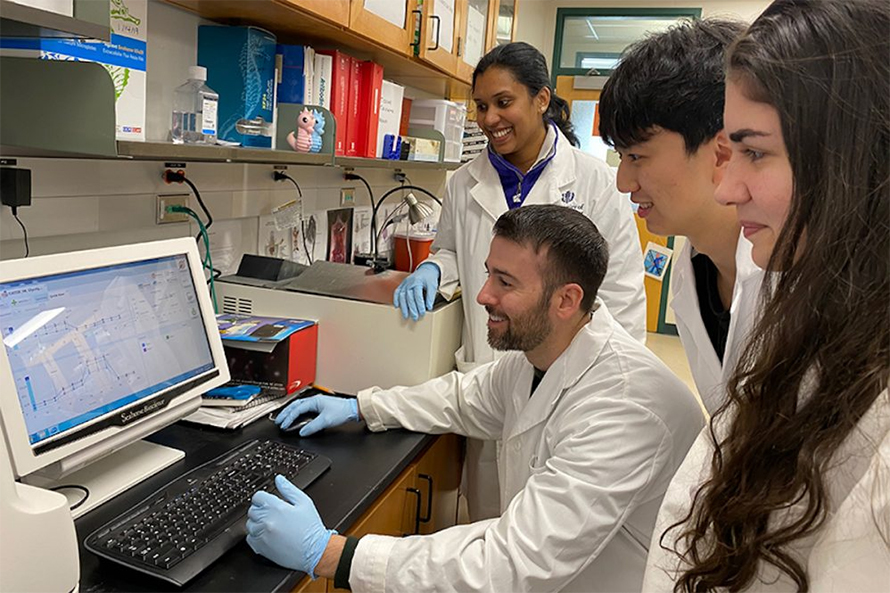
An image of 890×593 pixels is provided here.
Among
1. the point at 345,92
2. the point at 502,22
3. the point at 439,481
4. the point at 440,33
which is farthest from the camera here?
the point at 502,22

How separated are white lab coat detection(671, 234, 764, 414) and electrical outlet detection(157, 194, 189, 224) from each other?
1203mm

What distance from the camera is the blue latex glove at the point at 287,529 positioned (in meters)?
1.01

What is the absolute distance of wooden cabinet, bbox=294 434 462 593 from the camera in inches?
51.2

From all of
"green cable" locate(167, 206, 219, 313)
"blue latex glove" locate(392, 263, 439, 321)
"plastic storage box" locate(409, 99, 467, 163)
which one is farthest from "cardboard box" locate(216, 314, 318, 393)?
"plastic storage box" locate(409, 99, 467, 163)

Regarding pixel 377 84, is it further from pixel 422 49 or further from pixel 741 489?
pixel 741 489

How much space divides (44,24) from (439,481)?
4.32 feet

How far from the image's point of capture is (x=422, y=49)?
7.32 feet

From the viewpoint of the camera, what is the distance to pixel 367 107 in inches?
86.7

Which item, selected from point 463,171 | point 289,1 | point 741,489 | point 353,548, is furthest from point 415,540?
point 463,171

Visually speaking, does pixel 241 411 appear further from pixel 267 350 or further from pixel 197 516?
pixel 197 516

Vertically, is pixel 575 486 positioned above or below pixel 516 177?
below

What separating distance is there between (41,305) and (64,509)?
16.3 inches

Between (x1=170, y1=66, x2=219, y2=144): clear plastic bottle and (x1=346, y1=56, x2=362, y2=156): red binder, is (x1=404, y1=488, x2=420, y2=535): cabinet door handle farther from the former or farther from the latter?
(x1=346, y1=56, x2=362, y2=156): red binder

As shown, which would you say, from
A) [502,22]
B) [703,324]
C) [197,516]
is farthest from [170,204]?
[502,22]
